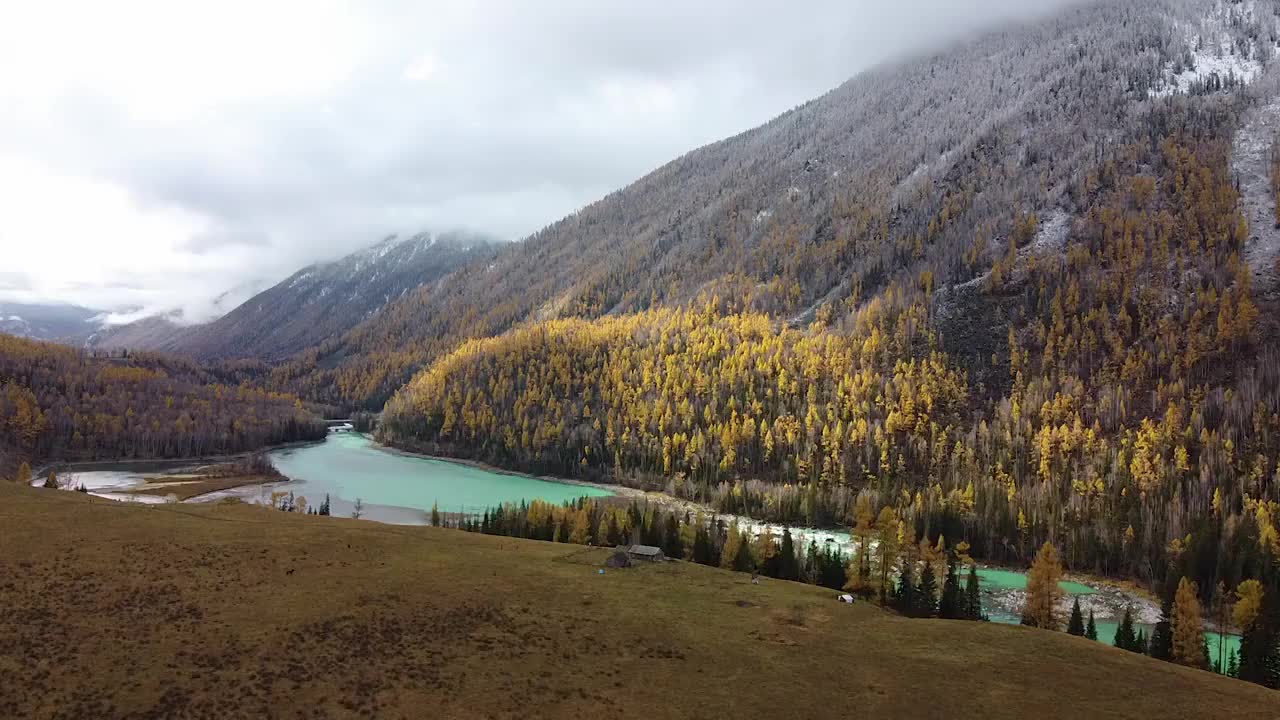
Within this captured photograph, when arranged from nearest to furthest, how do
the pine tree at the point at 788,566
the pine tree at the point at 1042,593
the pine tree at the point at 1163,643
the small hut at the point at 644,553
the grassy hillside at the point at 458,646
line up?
the grassy hillside at the point at 458,646 < the pine tree at the point at 1163,643 < the pine tree at the point at 1042,593 < the small hut at the point at 644,553 < the pine tree at the point at 788,566

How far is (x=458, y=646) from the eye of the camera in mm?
50719

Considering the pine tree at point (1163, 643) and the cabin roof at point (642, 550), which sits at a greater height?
the cabin roof at point (642, 550)

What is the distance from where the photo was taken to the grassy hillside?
139ft

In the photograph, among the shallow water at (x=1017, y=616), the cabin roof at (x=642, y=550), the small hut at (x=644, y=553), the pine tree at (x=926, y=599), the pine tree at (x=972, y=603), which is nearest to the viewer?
the pine tree at (x=926, y=599)

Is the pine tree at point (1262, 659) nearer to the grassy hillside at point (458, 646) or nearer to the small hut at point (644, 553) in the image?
the grassy hillside at point (458, 646)

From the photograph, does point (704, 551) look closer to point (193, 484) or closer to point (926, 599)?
point (926, 599)

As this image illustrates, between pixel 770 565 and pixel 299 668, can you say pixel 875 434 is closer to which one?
pixel 770 565

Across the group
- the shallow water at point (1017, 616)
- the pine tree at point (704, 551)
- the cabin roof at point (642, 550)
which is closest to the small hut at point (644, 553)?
the cabin roof at point (642, 550)

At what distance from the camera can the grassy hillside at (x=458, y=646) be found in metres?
42.4

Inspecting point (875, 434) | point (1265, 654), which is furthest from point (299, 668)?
point (875, 434)

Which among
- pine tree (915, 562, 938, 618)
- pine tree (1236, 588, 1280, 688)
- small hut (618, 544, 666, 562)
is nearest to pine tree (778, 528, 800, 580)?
pine tree (915, 562, 938, 618)

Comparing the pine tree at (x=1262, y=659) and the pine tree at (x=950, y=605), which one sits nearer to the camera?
the pine tree at (x=1262, y=659)

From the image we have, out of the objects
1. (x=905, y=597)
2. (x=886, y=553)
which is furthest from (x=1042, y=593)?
(x=886, y=553)

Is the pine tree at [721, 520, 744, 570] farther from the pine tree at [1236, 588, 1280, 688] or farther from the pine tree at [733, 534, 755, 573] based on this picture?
the pine tree at [1236, 588, 1280, 688]
